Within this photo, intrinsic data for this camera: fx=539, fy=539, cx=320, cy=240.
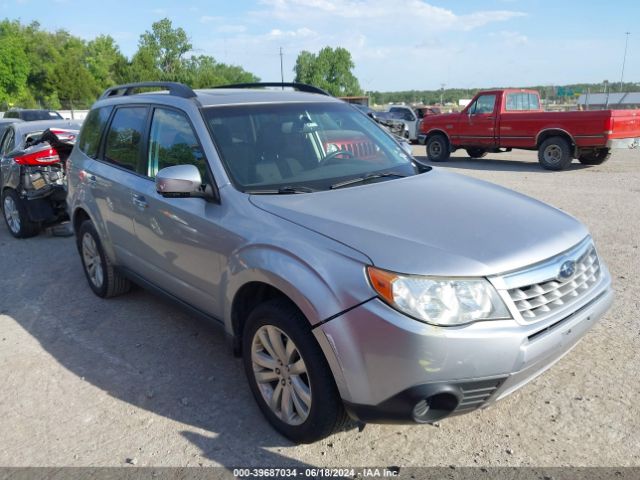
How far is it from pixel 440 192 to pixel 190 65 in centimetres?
9711

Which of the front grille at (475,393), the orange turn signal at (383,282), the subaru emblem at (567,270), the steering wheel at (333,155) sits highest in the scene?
the steering wheel at (333,155)

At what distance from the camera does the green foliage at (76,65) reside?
52.5 metres

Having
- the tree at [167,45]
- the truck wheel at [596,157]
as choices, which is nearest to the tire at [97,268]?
the truck wheel at [596,157]

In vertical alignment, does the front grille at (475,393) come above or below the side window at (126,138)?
below

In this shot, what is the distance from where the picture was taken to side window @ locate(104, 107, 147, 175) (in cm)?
412

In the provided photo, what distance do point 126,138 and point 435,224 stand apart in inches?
110

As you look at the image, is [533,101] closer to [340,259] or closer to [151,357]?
[151,357]

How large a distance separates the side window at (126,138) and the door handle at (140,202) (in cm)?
20

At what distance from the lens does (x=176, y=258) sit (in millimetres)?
3594

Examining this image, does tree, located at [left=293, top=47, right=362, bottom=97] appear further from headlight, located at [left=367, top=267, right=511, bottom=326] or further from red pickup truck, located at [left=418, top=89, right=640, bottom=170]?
headlight, located at [left=367, top=267, right=511, bottom=326]

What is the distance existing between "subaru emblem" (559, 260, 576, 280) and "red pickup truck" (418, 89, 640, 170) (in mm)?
11441

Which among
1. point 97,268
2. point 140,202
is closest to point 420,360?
point 140,202

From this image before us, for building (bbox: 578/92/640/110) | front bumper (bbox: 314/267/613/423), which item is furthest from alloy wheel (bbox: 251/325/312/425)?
building (bbox: 578/92/640/110)

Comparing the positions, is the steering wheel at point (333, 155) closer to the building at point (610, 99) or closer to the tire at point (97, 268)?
the tire at point (97, 268)
